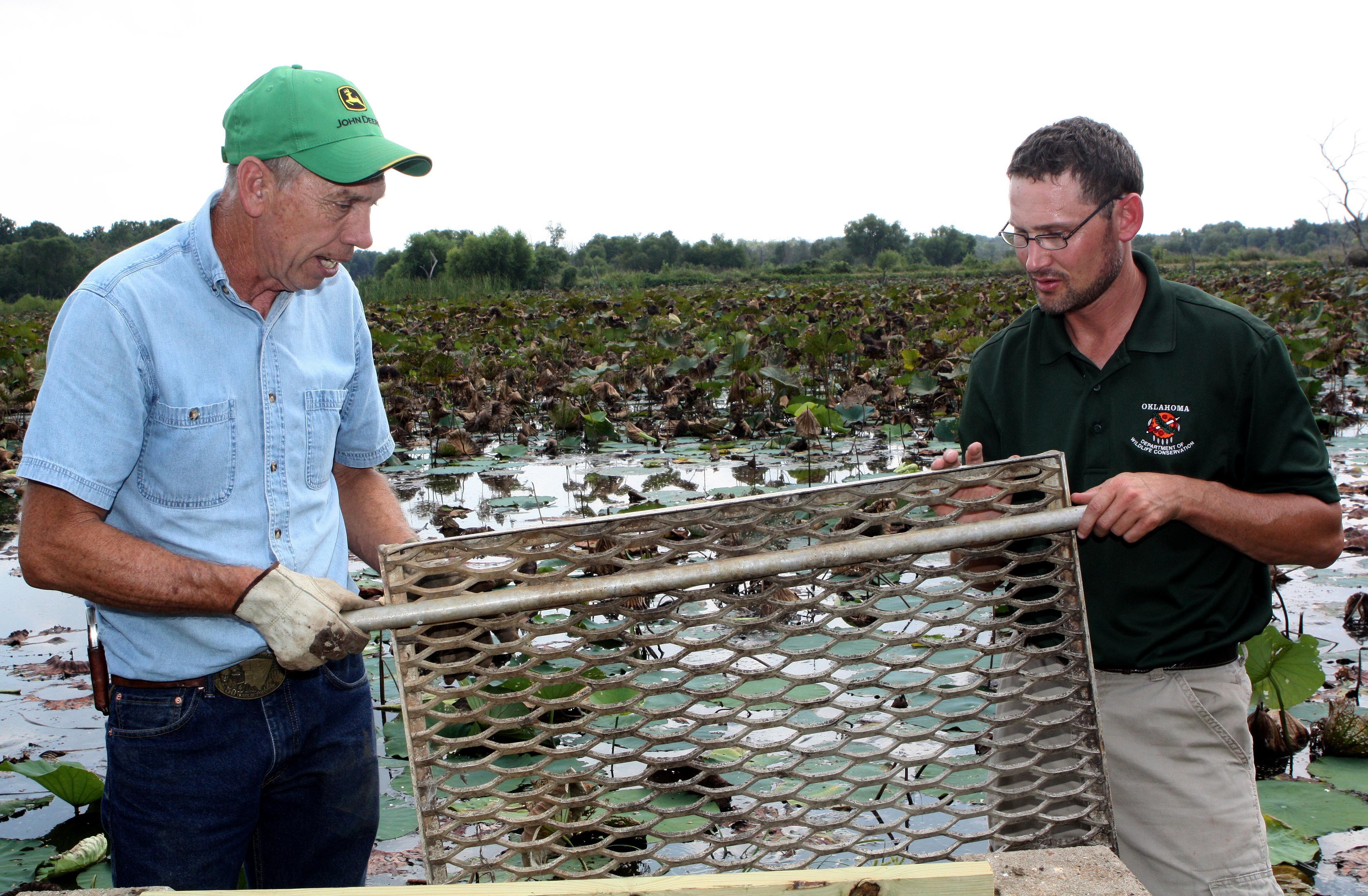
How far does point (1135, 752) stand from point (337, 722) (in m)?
1.34

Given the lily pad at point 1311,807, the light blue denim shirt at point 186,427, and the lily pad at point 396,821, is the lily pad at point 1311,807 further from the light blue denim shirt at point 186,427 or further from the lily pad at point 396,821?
the light blue denim shirt at point 186,427

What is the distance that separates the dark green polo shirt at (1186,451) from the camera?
1571 millimetres

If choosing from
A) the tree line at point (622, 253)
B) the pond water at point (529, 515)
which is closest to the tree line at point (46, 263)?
the tree line at point (622, 253)

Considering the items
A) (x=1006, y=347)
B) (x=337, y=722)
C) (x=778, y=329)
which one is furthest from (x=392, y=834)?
(x=778, y=329)

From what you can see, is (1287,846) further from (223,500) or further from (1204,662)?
(223,500)

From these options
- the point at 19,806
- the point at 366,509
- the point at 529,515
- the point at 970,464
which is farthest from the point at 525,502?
the point at 970,464

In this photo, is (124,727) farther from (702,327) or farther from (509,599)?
(702,327)

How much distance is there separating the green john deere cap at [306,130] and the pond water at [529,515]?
4.88 ft

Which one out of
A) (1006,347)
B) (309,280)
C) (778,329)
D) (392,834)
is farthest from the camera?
(778,329)

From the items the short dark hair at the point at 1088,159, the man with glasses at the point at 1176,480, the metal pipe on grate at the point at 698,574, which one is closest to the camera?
the metal pipe on grate at the point at 698,574

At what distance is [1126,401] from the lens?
65.6 inches

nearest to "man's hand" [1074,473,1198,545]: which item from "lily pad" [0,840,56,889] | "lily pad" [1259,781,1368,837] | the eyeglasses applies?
the eyeglasses

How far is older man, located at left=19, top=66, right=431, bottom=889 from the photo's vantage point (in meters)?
1.36

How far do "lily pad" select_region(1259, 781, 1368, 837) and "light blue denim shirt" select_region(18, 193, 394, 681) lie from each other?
6.78 ft
